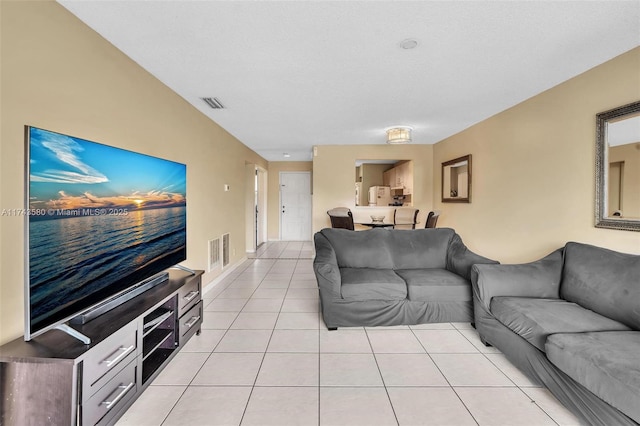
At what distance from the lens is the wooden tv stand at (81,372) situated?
1.21m

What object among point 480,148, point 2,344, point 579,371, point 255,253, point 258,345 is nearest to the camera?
point 2,344

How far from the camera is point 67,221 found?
1367mm

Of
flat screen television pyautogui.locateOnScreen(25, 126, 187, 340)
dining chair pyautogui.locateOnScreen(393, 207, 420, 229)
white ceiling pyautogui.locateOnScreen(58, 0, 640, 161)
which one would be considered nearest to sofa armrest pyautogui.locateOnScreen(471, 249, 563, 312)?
white ceiling pyautogui.locateOnScreen(58, 0, 640, 161)

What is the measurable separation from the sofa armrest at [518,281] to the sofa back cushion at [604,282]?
7 centimetres

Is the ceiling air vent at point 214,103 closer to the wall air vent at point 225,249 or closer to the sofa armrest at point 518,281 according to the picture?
the wall air vent at point 225,249

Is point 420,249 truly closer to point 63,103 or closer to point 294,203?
point 63,103

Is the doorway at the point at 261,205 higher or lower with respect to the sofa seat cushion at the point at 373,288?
higher

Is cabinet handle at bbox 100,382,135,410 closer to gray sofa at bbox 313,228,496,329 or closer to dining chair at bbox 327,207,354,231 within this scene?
gray sofa at bbox 313,228,496,329

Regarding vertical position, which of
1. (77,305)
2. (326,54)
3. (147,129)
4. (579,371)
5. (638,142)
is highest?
(326,54)

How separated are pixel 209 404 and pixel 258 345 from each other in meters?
0.69

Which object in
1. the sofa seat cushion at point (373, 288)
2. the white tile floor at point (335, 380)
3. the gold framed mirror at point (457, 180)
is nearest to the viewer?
the white tile floor at point (335, 380)

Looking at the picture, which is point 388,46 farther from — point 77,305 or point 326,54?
point 77,305

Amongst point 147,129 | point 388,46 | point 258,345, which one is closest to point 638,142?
point 388,46

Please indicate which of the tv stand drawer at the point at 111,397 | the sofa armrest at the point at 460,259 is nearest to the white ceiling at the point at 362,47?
the sofa armrest at the point at 460,259
